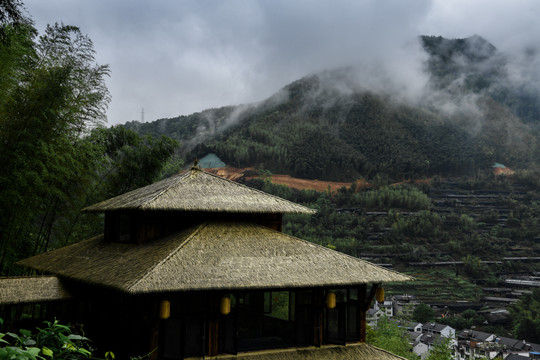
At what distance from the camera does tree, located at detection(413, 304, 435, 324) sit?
35906mm

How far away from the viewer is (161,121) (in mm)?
65125

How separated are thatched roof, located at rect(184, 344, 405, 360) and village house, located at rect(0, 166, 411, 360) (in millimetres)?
17

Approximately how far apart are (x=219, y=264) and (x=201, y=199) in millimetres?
1442

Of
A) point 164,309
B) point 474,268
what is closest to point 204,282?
point 164,309

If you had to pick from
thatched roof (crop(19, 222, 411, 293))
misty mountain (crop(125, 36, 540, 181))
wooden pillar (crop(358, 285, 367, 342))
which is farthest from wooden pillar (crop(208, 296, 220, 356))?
misty mountain (crop(125, 36, 540, 181))

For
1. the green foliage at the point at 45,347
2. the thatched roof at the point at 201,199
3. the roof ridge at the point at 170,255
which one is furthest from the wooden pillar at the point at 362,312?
the green foliage at the point at 45,347

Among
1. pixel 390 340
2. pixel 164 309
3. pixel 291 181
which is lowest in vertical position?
pixel 390 340

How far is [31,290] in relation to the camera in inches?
281

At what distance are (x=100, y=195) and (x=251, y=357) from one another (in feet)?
22.6

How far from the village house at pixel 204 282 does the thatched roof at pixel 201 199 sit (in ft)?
0.07

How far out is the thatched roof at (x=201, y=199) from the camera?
773 centimetres

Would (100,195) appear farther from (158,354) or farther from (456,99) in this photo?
(456,99)

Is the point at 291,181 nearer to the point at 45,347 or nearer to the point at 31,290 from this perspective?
the point at 31,290

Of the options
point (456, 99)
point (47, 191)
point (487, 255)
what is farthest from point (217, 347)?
point (456, 99)
